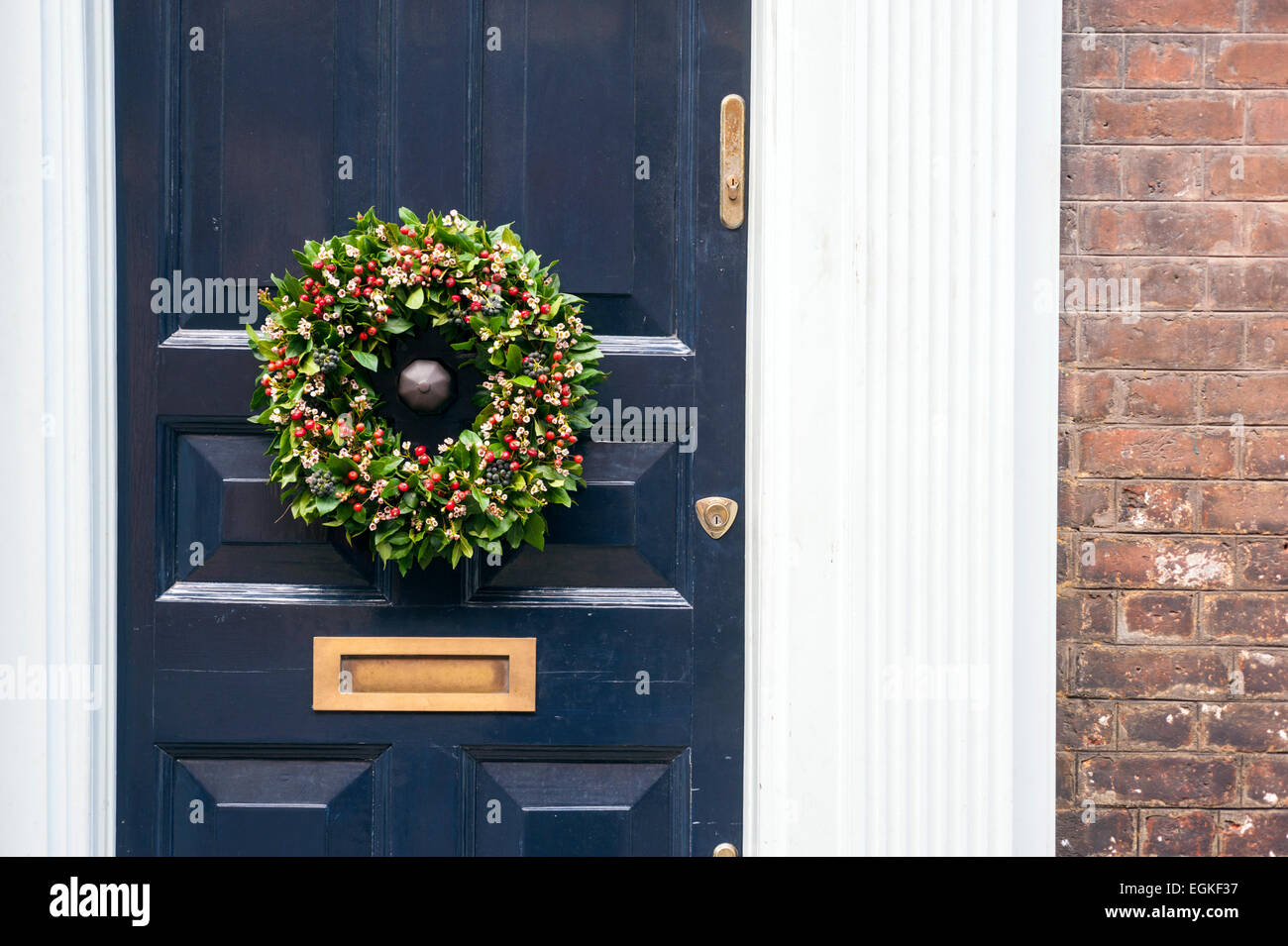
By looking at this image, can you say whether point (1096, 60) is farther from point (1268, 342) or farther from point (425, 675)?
point (425, 675)

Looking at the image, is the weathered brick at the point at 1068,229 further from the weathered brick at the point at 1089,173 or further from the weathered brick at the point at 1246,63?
the weathered brick at the point at 1246,63

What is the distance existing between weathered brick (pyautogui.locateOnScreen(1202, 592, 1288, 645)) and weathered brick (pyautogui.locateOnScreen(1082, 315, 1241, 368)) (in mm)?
421

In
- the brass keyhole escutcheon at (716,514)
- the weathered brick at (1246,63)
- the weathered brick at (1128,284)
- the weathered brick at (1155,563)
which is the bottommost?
the weathered brick at (1155,563)

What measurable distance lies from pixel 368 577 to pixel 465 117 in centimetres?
88

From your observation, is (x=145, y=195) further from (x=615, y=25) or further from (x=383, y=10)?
(x=615, y=25)

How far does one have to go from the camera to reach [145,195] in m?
1.63

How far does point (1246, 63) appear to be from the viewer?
5.18 ft

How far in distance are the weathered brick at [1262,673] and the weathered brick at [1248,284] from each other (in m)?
0.62

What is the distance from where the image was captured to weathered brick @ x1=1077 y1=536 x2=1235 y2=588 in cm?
159

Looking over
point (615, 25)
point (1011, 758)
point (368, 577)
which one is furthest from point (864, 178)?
point (368, 577)

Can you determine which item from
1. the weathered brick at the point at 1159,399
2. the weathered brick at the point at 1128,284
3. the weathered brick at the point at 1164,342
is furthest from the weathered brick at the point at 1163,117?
the weathered brick at the point at 1159,399

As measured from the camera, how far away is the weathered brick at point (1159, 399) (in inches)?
62.3

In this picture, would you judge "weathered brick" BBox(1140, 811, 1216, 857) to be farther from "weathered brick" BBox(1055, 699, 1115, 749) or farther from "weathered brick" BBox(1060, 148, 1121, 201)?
"weathered brick" BBox(1060, 148, 1121, 201)

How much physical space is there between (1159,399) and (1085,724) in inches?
23.6
